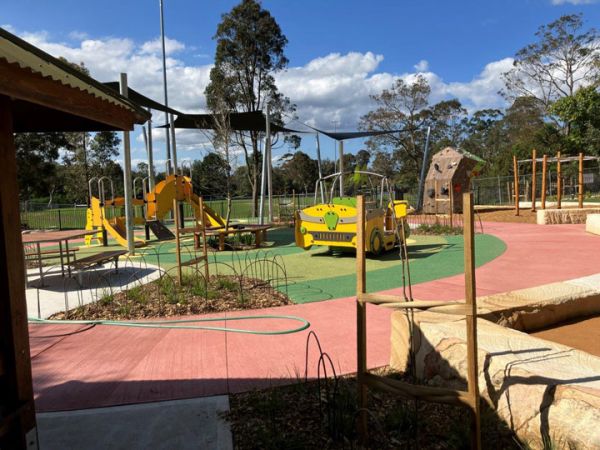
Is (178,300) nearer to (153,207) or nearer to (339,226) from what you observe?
(339,226)

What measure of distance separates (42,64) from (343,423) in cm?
242

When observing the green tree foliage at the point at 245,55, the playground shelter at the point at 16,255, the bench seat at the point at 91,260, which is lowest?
the bench seat at the point at 91,260

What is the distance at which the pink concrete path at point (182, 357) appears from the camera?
11.4 feet

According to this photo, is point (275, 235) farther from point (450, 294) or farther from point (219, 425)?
point (219, 425)

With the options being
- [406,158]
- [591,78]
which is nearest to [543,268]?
[591,78]

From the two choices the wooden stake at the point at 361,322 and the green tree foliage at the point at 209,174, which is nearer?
the wooden stake at the point at 361,322

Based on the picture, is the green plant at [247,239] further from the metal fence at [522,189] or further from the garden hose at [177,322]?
the metal fence at [522,189]

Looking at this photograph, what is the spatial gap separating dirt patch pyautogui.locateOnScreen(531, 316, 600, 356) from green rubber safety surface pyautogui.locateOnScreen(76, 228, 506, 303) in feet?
8.94

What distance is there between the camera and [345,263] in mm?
9594

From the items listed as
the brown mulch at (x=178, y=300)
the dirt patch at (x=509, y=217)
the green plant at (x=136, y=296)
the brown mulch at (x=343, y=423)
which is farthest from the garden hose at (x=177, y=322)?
the dirt patch at (x=509, y=217)

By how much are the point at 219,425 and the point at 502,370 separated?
1.74 metres

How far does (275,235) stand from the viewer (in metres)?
16.1

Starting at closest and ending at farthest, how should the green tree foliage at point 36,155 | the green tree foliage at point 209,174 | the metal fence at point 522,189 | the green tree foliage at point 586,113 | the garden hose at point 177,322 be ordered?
the garden hose at point 177,322
the green tree foliage at point 36,155
the green tree foliage at point 586,113
the metal fence at point 522,189
the green tree foliage at point 209,174

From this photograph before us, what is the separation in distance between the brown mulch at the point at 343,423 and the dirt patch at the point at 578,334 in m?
1.73
